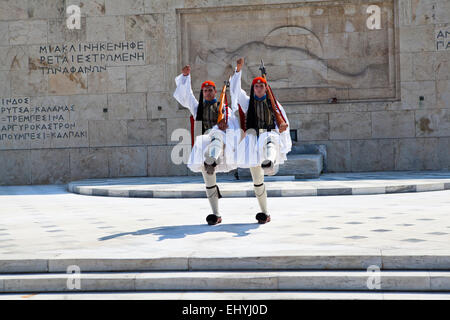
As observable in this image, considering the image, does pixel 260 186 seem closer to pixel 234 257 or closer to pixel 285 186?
pixel 234 257

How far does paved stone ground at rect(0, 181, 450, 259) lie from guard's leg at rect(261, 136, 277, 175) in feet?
2.37

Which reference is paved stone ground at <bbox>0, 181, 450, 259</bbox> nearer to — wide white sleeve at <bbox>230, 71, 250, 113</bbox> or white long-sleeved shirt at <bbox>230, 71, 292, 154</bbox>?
white long-sleeved shirt at <bbox>230, 71, 292, 154</bbox>

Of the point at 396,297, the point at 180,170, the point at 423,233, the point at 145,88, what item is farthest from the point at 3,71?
the point at 396,297

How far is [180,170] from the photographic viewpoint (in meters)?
16.4

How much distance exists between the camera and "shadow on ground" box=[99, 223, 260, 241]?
22.7ft

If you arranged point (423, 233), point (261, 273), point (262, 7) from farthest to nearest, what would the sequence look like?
point (262, 7)
point (423, 233)
point (261, 273)

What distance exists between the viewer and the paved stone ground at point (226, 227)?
588cm

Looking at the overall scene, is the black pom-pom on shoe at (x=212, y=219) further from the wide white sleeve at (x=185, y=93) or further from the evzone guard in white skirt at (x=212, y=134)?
the wide white sleeve at (x=185, y=93)

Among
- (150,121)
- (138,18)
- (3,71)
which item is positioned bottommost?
(150,121)

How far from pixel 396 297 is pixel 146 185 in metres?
9.20

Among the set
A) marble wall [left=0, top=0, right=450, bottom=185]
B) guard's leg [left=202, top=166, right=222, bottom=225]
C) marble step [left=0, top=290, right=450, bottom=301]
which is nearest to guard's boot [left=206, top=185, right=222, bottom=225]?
guard's leg [left=202, top=166, right=222, bottom=225]

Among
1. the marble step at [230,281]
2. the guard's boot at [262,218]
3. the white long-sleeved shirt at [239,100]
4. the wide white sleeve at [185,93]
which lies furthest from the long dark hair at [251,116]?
the marble step at [230,281]

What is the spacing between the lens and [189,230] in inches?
289

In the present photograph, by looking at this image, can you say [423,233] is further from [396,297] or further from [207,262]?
[207,262]
